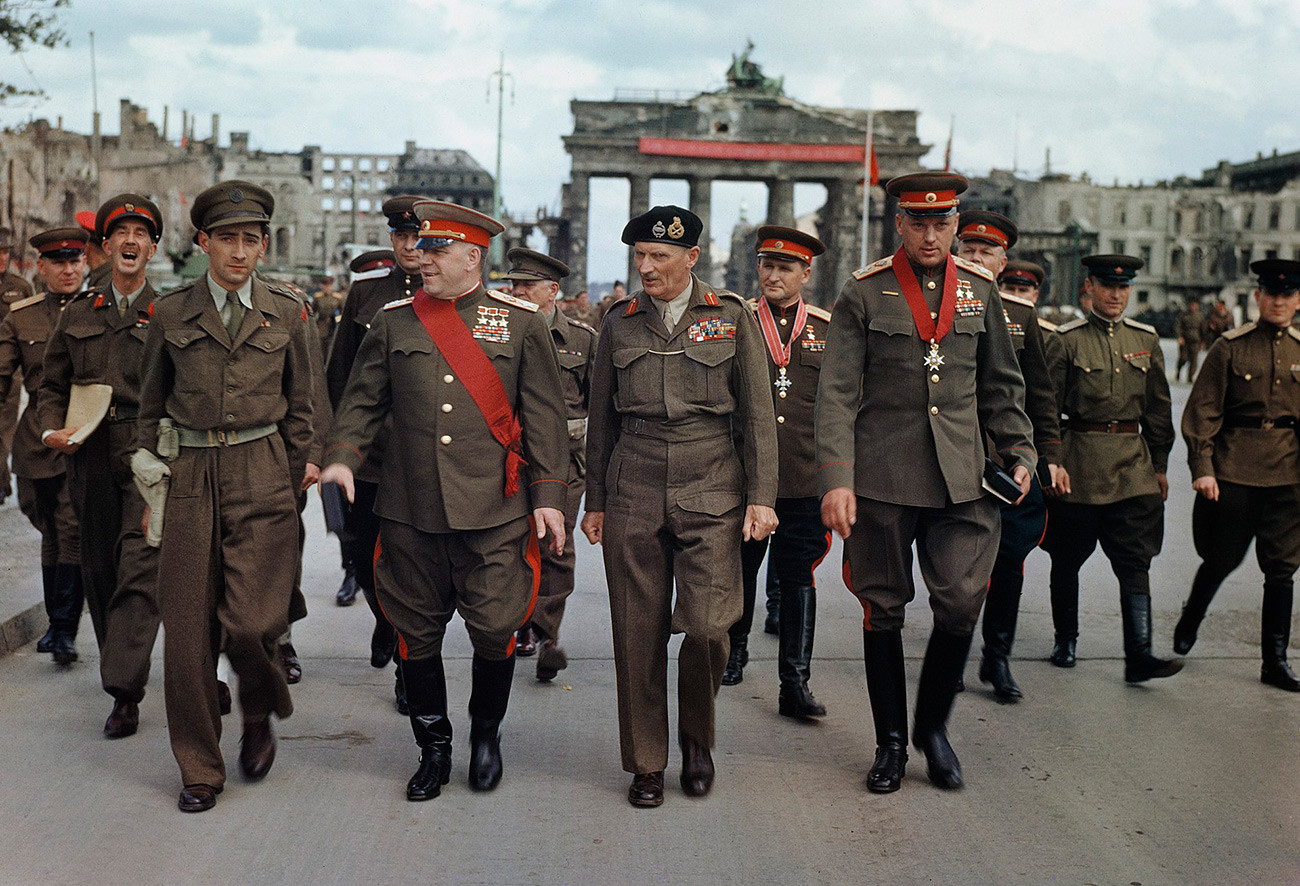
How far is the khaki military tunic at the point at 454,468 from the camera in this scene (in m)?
5.39

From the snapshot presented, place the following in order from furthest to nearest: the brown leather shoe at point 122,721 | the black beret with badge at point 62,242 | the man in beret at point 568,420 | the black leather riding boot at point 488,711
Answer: the black beret with badge at point 62,242 < the man in beret at point 568,420 < the brown leather shoe at point 122,721 < the black leather riding boot at point 488,711

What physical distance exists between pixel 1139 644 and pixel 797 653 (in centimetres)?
183

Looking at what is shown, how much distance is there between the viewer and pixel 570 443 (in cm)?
816

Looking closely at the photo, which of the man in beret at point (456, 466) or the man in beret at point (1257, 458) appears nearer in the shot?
the man in beret at point (456, 466)

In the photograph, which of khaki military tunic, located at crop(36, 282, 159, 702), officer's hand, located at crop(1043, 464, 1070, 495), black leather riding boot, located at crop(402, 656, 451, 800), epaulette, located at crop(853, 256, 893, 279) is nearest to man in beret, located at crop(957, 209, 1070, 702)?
officer's hand, located at crop(1043, 464, 1070, 495)

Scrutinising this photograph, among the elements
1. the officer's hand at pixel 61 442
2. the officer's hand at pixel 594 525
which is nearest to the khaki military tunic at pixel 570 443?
the officer's hand at pixel 594 525

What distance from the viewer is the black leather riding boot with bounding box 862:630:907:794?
5.50 metres

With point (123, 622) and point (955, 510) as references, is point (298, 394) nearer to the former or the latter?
point (123, 622)

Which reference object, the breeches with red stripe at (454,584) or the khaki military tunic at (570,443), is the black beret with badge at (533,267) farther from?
the breeches with red stripe at (454,584)

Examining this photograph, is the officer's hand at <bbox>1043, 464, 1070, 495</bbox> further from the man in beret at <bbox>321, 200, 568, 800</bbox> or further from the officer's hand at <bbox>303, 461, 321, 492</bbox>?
the officer's hand at <bbox>303, 461, 321, 492</bbox>

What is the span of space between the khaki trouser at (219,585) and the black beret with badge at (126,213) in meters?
1.73

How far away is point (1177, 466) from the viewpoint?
17.2 metres

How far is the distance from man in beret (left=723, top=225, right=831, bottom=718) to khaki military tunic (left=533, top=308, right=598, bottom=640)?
944mm

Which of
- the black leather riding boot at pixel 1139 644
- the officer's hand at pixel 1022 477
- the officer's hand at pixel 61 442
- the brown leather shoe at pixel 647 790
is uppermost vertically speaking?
the officer's hand at pixel 1022 477
